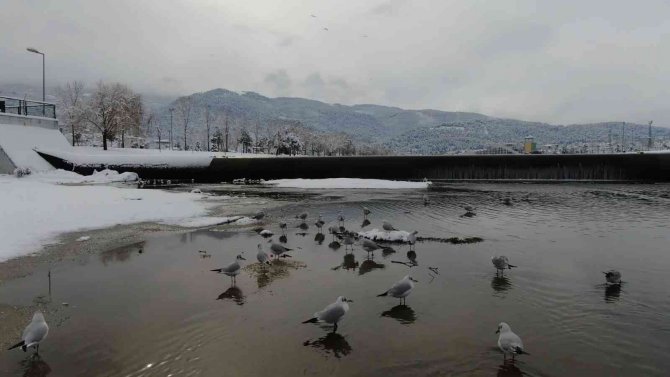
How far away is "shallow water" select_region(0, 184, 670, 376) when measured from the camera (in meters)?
6.82

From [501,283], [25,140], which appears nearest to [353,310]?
[501,283]

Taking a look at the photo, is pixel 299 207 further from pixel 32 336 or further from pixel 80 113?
pixel 80 113

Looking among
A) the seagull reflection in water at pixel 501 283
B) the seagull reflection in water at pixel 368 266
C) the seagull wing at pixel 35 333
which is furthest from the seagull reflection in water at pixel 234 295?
the seagull reflection in water at pixel 501 283

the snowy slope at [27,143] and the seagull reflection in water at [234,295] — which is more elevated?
the snowy slope at [27,143]

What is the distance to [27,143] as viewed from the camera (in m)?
45.0

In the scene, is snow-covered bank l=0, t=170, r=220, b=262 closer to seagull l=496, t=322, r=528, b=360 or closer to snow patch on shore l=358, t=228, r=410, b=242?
snow patch on shore l=358, t=228, r=410, b=242

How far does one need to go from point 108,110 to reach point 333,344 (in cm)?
6598

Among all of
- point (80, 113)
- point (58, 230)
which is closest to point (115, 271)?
point (58, 230)

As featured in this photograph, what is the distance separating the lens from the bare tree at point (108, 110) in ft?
210

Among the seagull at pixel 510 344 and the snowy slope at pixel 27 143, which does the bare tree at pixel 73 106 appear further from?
the seagull at pixel 510 344

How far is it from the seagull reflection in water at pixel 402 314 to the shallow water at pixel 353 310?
4 cm

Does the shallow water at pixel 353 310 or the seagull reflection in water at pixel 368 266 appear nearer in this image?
the shallow water at pixel 353 310

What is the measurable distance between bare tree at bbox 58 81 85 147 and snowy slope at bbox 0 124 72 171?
23.1 meters

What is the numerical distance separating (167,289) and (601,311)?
878 centimetres
